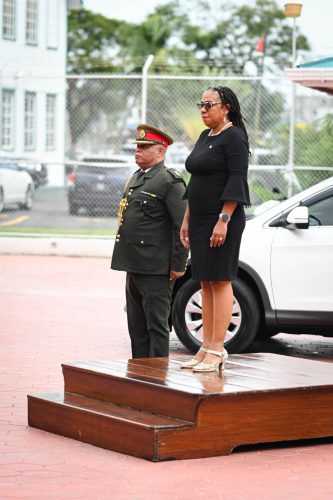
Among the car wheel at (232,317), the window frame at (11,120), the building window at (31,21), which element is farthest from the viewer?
the building window at (31,21)

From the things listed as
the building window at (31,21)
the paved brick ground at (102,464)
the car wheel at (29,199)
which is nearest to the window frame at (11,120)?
the car wheel at (29,199)

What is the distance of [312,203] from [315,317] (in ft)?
3.43

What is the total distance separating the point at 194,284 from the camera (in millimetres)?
11734

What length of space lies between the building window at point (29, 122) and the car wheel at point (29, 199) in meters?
0.81

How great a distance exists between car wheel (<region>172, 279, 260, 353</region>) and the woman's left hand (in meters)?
3.61

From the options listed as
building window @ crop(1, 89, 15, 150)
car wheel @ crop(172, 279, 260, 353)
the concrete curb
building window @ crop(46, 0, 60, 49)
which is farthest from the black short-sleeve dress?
building window @ crop(46, 0, 60, 49)

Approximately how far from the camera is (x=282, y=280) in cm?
1158

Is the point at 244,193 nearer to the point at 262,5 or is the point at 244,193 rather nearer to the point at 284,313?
the point at 284,313

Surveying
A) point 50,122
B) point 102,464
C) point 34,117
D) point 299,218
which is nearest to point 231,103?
point 102,464

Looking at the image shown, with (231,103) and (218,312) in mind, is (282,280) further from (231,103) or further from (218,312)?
(231,103)

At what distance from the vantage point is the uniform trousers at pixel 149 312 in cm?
929

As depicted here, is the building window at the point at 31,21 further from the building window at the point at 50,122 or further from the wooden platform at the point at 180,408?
the wooden platform at the point at 180,408

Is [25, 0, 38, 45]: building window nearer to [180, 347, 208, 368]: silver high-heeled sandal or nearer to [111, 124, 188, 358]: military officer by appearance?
[111, 124, 188, 358]: military officer

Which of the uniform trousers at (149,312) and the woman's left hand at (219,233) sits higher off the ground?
the woman's left hand at (219,233)
